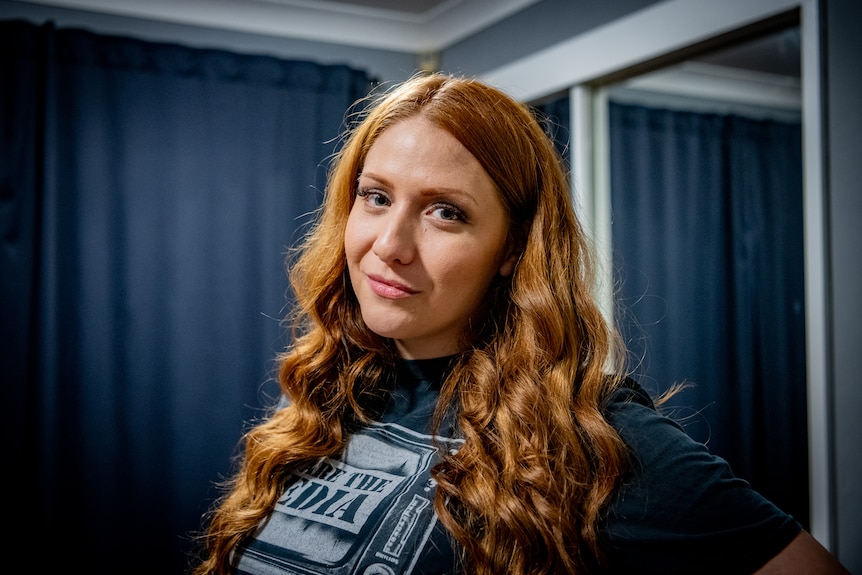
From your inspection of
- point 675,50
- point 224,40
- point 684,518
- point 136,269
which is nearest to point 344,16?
point 224,40

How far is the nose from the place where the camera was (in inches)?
38.0

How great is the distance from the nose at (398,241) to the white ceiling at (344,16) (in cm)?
185

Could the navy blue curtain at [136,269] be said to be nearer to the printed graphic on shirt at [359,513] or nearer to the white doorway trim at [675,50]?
the white doorway trim at [675,50]

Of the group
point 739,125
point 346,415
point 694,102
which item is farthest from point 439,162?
point 694,102

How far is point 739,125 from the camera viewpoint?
1795 mm

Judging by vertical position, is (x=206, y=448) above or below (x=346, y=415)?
below

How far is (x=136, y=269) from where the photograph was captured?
→ 253 centimetres

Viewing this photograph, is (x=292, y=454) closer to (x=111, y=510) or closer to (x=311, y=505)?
(x=311, y=505)

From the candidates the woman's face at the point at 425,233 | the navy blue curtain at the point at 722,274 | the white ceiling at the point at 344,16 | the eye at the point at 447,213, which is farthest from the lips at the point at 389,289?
the white ceiling at the point at 344,16

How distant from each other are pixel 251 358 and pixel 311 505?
175cm

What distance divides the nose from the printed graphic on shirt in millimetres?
256

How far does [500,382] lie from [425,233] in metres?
0.23

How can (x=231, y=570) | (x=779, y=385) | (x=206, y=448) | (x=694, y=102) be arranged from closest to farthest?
(x=231, y=570) → (x=779, y=385) → (x=694, y=102) → (x=206, y=448)

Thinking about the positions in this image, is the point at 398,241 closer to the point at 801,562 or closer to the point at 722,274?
the point at 801,562
